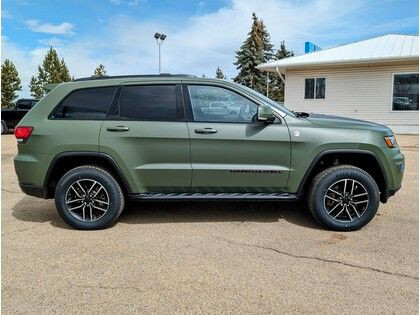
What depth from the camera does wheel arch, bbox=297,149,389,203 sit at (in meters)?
4.46

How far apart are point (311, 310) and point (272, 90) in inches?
2025

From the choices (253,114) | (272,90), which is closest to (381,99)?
(253,114)

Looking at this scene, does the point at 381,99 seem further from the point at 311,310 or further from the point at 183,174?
the point at 311,310

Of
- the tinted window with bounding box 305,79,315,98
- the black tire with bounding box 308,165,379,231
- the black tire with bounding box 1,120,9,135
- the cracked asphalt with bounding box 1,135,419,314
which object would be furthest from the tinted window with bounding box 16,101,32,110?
the black tire with bounding box 308,165,379,231

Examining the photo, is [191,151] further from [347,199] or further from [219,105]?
[347,199]

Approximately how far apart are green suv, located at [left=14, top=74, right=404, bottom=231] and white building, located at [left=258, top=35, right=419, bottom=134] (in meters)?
12.9

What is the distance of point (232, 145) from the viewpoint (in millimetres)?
4461

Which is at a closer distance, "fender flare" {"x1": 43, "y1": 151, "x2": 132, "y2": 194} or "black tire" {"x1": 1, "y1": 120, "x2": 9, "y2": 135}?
"fender flare" {"x1": 43, "y1": 151, "x2": 132, "y2": 194}

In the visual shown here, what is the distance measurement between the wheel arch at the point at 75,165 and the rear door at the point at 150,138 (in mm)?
72

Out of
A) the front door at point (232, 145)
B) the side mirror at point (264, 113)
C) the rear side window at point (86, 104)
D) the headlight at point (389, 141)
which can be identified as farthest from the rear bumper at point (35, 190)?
the headlight at point (389, 141)

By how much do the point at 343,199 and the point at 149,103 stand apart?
261 centimetres

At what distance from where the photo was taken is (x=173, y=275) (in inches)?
134

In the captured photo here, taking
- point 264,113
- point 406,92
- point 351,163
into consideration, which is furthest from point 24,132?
point 406,92

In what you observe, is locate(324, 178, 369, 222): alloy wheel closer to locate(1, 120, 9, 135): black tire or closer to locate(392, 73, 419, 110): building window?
locate(392, 73, 419, 110): building window
